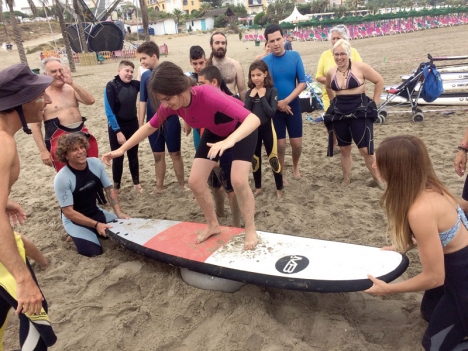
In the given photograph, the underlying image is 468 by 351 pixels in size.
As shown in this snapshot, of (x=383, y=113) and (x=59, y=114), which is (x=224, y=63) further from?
(x=383, y=113)

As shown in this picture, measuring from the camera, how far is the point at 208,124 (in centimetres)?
311

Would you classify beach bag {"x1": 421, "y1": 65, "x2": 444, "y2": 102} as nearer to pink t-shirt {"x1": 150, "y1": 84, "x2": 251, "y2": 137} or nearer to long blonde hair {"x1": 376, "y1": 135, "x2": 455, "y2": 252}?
pink t-shirt {"x1": 150, "y1": 84, "x2": 251, "y2": 137}

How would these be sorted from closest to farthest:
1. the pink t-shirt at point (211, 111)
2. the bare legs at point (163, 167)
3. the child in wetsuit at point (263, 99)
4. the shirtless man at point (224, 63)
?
the pink t-shirt at point (211, 111)
the child in wetsuit at point (263, 99)
the shirtless man at point (224, 63)
the bare legs at point (163, 167)

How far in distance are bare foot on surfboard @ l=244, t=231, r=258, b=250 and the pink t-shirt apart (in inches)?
36.4

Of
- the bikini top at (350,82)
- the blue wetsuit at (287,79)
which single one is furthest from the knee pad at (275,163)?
the bikini top at (350,82)

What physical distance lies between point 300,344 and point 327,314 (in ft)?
1.33

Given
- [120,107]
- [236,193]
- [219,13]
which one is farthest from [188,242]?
[219,13]

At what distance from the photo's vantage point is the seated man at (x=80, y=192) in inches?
143

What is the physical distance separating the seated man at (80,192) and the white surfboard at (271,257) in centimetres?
24

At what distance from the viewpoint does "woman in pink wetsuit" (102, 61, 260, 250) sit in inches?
106

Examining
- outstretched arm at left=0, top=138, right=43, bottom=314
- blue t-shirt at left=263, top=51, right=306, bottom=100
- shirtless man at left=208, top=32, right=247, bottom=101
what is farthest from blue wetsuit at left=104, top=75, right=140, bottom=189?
outstretched arm at left=0, top=138, right=43, bottom=314

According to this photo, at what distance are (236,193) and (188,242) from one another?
70cm

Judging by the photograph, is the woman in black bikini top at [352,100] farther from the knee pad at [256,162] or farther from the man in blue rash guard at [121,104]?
the man in blue rash guard at [121,104]

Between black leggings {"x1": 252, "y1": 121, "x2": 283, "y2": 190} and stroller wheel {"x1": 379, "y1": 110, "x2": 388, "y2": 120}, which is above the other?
Answer: black leggings {"x1": 252, "y1": 121, "x2": 283, "y2": 190}
